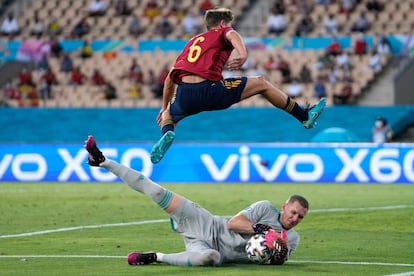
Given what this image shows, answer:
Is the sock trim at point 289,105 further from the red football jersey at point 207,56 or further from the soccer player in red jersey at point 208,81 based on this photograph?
the red football jersey at point 207,56

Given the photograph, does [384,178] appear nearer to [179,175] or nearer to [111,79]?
[179,175]

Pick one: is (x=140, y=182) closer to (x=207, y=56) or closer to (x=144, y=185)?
(x=144, y=185)

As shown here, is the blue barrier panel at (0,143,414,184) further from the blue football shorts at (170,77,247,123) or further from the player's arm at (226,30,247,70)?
the player's arm at (226,30,247,70)

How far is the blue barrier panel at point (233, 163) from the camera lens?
93.5 ft

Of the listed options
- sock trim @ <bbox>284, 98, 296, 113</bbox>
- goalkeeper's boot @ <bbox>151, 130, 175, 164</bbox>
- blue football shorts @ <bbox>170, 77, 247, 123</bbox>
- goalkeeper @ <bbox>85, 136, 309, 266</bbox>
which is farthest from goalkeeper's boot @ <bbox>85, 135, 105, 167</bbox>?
sock trim @ <bbox>284, 98, 296, 113</bbox>

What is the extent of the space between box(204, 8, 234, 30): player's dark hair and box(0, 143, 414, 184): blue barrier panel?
1422 cm

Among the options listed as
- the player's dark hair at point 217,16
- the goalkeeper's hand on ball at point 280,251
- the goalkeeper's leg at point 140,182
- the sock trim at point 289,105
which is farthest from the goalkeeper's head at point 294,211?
the player's dark hair at point 217,16

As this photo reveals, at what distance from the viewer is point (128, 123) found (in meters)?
38.7

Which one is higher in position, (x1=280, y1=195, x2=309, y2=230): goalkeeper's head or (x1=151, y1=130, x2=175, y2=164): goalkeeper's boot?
(x1=151, y1=130, x2=175, y2=164): goalkeeper's boot

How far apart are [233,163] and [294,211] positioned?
17572 mm

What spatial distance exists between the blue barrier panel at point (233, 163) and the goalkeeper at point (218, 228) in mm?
16350

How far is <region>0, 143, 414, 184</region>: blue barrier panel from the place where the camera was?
93.5 feet

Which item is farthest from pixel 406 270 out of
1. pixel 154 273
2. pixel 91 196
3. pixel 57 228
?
pixel 91 196

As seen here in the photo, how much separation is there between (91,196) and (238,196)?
3.06m
